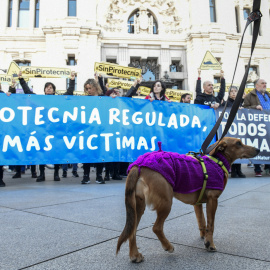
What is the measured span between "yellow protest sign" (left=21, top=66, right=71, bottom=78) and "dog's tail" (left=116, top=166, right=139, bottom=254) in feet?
27.6

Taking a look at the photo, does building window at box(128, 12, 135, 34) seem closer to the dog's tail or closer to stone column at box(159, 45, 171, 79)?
stone column at box(159, 45, 171, 79)

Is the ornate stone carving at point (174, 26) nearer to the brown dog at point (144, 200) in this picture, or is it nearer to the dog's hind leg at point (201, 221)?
the dog's hind leg at point (201, 221)

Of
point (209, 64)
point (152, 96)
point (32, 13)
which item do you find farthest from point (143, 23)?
point (152, 96)

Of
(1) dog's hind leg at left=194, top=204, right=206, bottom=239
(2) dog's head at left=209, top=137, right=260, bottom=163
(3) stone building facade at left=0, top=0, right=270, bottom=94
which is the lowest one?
(1) dog's hind leg at left=194, top=204, right=206, bottom=239

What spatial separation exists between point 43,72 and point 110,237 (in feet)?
27.7

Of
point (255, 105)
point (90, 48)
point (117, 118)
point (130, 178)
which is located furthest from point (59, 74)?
point (90, 48)

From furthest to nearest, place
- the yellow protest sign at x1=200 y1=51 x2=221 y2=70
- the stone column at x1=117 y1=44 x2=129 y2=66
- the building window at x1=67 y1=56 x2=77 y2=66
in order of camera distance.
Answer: the stone column at x1=117 y1=44 x2=129 y2=66 → the building window at x1=67 y1=56 x2=77 y2=66 → the yellow protest sign at x1=200 y1=51 x2=221 y2=70

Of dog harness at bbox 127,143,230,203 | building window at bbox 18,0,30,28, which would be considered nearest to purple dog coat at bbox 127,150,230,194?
dog harness at bbox 127,143,230,203

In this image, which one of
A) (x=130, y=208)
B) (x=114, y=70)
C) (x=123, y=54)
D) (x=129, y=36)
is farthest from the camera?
(x=129, y=36)

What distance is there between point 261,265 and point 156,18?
2491 cm

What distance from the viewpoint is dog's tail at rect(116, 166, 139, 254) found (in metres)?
1.57

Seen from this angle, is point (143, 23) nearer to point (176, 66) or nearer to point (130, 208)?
point (176, 66)

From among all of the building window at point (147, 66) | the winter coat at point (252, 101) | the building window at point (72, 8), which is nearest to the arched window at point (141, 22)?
the building window at point (147, 66)

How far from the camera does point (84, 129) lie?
18.2 feet
